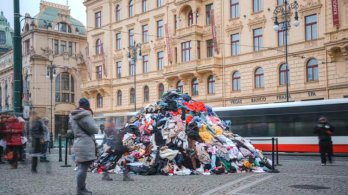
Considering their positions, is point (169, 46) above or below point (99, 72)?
above

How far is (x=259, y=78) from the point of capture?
3712cm

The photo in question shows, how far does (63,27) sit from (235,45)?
41.5 m

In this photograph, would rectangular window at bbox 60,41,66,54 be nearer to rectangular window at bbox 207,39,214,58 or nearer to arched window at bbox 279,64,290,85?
rectangular window at bbox 207,39,214,58

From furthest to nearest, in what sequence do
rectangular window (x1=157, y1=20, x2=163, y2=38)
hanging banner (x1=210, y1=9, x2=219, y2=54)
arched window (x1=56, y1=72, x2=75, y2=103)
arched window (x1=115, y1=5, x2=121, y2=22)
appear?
arched window (x1=56, y1=72, x2=75, y2=103) → arched window (x1=115, y1=5, x2=121, y2=22) → rectangular window (x1=157, y1=20, x2=163, y2=38) → hanging banner (x1=210, y1=9, x2=219, y2=54)

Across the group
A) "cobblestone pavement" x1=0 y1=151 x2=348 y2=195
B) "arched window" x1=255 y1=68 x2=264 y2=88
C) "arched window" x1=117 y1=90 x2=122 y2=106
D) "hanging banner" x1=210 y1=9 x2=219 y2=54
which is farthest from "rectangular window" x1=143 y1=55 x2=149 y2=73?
"cobblestone pavement" x1=0 y1=151 x2=348 y2=195

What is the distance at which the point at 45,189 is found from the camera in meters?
9.88

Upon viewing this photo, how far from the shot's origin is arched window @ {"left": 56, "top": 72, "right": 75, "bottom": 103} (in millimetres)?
71250

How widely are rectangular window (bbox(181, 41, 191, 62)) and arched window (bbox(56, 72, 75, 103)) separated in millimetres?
34826

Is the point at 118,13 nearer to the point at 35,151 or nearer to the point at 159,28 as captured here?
the point at 159,28

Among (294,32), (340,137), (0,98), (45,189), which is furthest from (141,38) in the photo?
(0,98)

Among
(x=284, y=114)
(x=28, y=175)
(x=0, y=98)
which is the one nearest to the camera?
(x=28, y=175)

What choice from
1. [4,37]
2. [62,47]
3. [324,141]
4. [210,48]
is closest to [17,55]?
[324,141]

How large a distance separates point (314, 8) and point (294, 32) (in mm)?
2418

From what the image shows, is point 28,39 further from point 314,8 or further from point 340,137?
point 340,137
